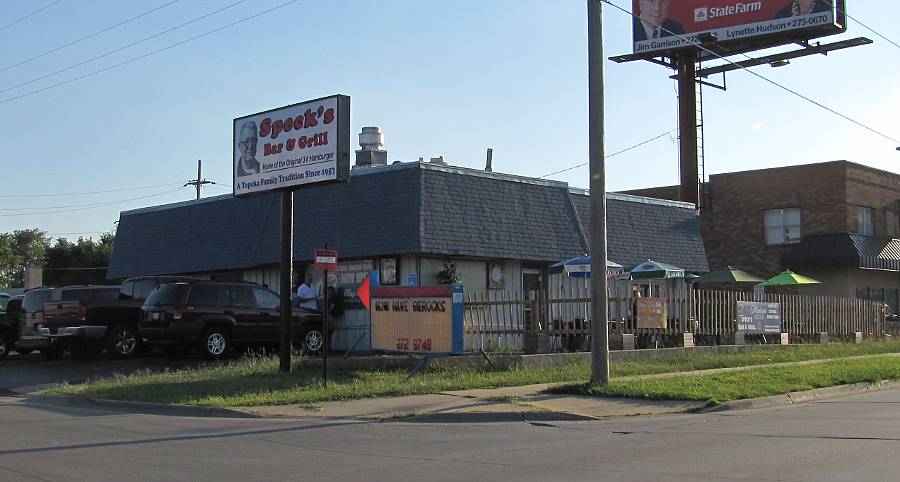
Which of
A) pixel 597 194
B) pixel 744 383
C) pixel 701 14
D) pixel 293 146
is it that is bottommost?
pixel 744 383

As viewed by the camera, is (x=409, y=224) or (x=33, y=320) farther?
(x=409, y=224)

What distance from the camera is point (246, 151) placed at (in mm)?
19547

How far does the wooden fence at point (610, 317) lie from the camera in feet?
66.8

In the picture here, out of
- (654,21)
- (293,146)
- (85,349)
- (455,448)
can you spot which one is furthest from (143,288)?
(654,21)

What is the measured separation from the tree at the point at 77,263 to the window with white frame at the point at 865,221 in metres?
44.4

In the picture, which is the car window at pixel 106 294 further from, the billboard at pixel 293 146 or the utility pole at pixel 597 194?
the utility pole at pixel 597 194

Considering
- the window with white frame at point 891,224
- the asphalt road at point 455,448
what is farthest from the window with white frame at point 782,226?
the asphalt road at point 455,448

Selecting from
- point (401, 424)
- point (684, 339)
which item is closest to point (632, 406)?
point (401, 424)

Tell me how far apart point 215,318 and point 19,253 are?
7594 centimetres

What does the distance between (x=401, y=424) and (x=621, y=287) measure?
44.1 feet

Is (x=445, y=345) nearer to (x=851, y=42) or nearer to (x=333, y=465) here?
(x=333, y=465)

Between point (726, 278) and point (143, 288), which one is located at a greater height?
point (726, 278)

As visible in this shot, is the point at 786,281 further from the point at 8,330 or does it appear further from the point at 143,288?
the point at 8,330

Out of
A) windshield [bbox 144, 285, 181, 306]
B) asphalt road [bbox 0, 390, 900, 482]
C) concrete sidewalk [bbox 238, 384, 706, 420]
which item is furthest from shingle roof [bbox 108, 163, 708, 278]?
asphalt road [bbox 0, 390, 900, 482]
